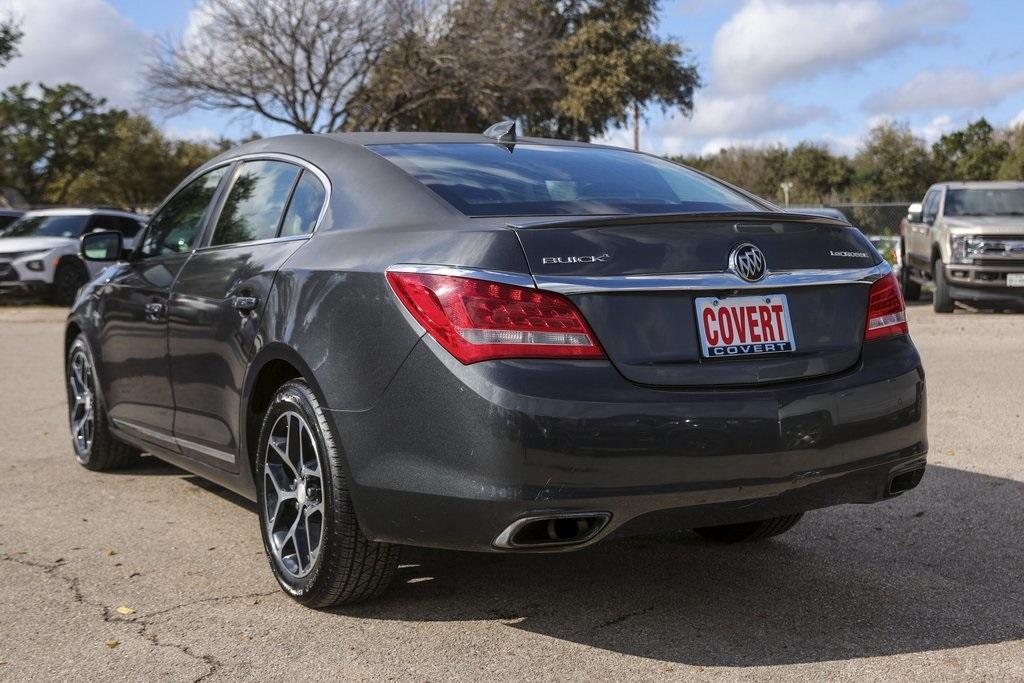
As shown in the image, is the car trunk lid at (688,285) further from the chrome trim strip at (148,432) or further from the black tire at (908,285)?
the black tire at (908,285)

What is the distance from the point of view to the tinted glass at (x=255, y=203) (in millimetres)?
4793

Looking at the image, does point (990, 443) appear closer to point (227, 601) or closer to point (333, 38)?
point (227, 601)

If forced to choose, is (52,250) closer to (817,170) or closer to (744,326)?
(744,326)

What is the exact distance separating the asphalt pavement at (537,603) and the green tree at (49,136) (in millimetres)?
61128

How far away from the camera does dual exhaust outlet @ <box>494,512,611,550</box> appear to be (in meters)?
3.54

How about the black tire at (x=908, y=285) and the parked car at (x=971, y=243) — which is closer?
the parked car at (x=971, y=243)

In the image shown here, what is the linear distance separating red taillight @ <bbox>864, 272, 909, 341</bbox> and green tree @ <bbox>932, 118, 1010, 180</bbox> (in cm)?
5630

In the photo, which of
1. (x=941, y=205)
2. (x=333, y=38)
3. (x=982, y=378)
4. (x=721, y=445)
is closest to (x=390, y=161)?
(x=721, y=445)

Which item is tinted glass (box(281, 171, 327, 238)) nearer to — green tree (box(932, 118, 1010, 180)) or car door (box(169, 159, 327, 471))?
car door (box(169, 159, 327, 471))

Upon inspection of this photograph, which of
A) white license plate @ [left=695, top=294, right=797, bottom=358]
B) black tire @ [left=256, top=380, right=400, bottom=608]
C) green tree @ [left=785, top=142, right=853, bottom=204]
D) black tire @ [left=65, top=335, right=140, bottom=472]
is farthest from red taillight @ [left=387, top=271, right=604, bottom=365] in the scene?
green tree @ [left=785, top=142, right=853, bottom=204]

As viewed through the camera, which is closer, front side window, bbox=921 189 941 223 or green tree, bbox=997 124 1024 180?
front side window, bbox=921 189 941 223

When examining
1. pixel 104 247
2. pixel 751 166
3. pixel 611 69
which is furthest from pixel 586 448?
pixel 751 166

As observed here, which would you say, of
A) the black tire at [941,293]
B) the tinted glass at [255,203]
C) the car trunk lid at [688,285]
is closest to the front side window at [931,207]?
the black tire at [941,293]

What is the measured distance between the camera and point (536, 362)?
11.4 ft
